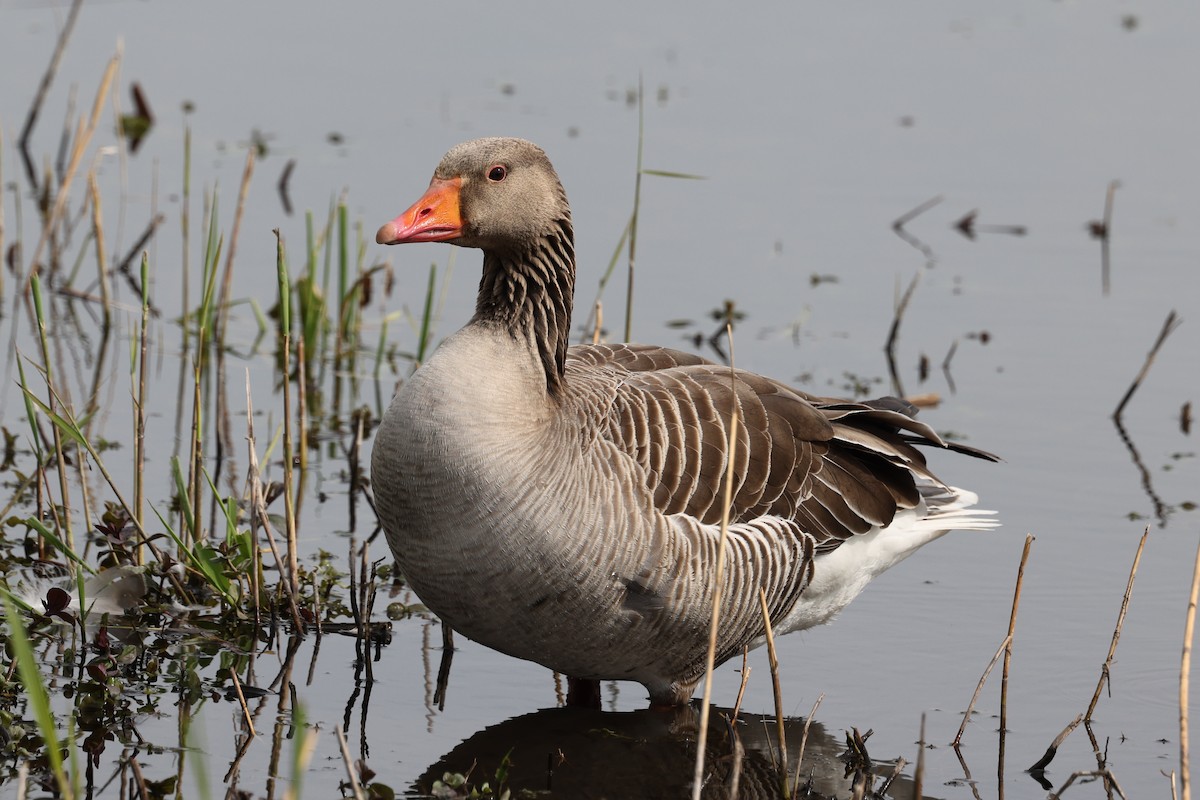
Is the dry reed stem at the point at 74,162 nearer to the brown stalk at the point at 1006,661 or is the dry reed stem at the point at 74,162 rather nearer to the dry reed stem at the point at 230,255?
the dry reed stem at the point at 230,255

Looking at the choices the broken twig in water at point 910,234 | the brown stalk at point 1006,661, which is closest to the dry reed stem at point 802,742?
the brown stalk at point 1006,661

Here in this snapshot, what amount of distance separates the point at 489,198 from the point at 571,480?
1.00 metres

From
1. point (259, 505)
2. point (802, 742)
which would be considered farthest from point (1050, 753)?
point (259, 505)

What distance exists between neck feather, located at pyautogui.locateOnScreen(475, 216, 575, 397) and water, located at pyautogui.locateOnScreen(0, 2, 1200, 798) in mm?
1352

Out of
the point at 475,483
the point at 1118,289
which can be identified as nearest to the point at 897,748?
the point at 475,483

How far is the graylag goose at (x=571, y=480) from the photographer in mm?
5418

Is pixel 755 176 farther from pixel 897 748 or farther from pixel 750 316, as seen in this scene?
pixel 897 748

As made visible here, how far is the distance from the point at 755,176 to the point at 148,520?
602cm

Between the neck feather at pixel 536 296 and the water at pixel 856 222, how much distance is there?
4.44ft

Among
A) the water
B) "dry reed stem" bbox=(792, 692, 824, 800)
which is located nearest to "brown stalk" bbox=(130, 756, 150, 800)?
the water

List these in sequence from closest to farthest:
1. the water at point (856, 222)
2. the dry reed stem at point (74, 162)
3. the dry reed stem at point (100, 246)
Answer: the water at point (856, 222), the dry reed stem at point (100, 246), the dry reed stem at point (74, 162)

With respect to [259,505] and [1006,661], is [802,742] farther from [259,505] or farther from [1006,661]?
[259,505]

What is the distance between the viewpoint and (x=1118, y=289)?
35.1 feet

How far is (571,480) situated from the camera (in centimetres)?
549
